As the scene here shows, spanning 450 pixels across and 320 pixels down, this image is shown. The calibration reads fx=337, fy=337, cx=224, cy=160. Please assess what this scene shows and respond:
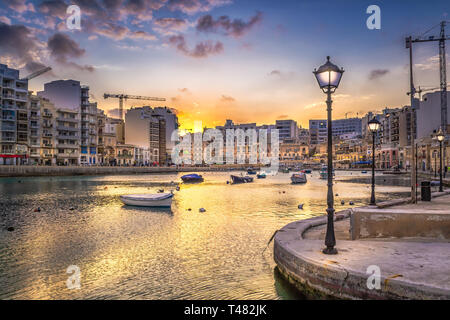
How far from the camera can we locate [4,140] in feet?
282

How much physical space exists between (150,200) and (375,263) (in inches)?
940

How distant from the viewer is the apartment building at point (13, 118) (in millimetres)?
86000

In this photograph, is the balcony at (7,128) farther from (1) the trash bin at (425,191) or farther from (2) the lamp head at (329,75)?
(2) the lamp head at (329,75)

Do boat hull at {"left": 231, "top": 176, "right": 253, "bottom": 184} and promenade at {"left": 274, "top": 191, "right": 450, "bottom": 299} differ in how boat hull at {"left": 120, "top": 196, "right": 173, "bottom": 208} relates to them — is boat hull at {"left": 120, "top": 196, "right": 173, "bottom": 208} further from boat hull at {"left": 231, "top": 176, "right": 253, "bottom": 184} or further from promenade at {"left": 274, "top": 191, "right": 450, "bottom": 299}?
boat hull at {"left": 231, "top": 176, "right": 253, "bottom": 184}

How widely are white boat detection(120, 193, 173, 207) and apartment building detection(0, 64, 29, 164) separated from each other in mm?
72147

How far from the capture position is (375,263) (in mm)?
8172

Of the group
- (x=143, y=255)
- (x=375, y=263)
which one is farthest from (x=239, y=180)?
(x=375, y=263)

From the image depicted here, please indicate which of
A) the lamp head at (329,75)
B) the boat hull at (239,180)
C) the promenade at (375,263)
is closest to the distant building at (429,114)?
the boat hull at (239,180)

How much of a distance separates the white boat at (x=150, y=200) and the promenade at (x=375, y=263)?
743 inches

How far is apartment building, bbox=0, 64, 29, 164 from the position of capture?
8600 centimetres
